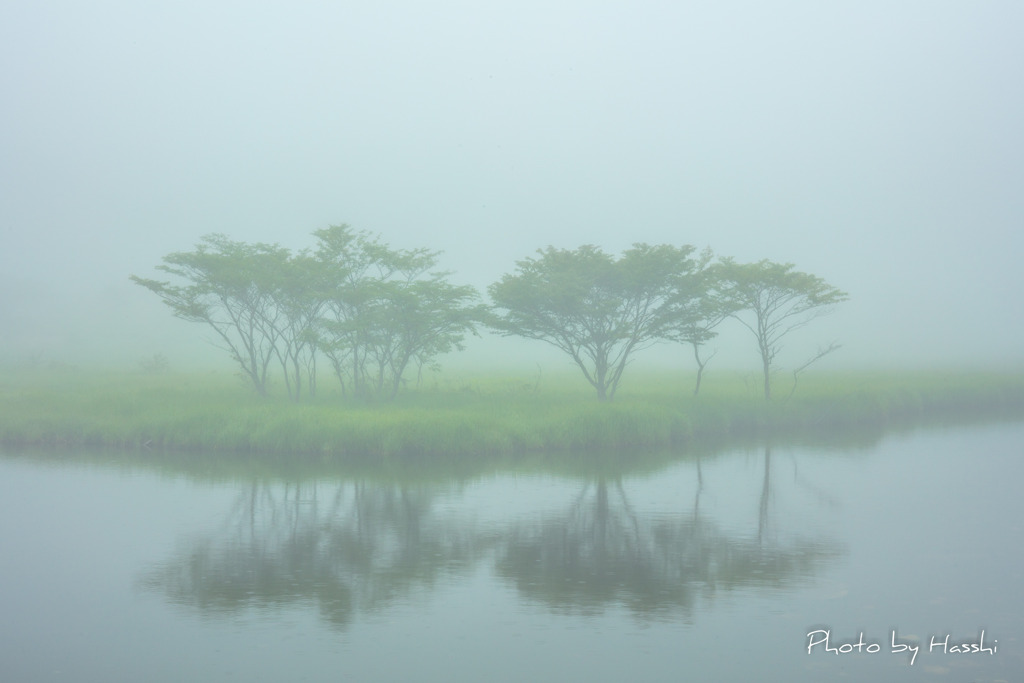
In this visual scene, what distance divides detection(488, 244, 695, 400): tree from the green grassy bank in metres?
2.25

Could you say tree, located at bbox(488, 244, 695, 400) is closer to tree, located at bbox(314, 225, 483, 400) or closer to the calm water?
tree, located at bbox(314, 225, 483, 400)

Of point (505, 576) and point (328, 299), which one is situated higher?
point (328, 299)

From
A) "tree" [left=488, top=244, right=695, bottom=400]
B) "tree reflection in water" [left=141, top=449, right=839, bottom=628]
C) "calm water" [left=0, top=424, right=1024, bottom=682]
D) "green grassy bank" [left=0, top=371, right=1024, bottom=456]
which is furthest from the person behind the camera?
"tree" [left=488, top=244, right=695, bottom=400]

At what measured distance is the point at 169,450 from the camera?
67.9 feet

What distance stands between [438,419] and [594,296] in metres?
8.43

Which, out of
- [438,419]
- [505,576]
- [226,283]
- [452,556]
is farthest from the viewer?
[226,283]

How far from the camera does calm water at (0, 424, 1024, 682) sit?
284 inches

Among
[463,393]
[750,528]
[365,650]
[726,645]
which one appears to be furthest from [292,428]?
[726,645]

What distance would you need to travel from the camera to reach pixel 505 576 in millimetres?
9773

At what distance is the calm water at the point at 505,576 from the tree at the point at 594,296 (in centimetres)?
982

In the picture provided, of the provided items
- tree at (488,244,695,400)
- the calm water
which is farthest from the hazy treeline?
the calm water

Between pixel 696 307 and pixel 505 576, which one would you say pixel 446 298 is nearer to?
pixel 696 307

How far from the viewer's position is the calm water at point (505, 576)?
23.7 feet

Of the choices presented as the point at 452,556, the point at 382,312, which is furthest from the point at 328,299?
the point at 452,556
